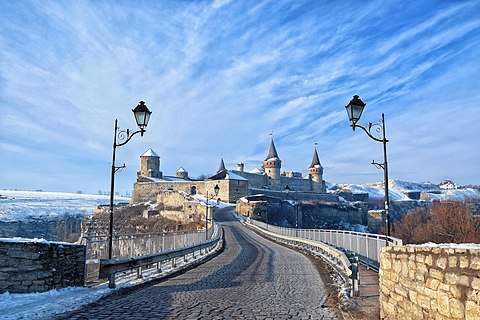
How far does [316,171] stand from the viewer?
113 metres

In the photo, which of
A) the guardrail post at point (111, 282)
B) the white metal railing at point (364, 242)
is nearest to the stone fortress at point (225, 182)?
the white metal railing at point (364, 242)

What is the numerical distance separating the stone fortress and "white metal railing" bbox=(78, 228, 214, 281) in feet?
213

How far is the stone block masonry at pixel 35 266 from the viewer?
7121mm

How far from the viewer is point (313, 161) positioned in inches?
4525

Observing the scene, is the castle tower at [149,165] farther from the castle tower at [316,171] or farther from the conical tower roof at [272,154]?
the castle tower at [316,171]

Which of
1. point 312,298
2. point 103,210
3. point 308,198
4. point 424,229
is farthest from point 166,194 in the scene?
point 312,298

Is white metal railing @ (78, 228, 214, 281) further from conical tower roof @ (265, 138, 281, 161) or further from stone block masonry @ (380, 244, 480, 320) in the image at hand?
conical tower roof @ (265, 138, 281, 161)

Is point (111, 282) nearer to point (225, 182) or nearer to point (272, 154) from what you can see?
point (225, 182)

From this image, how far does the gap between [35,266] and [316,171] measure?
10833 centimetres

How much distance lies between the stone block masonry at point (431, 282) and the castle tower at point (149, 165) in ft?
286

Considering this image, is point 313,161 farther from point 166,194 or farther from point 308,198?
point 166,194

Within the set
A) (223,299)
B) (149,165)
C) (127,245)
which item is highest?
(149,165)

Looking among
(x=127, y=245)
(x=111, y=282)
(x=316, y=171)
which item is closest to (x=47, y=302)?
(x=111, y=282)

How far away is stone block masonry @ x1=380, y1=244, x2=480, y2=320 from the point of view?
143 inches
